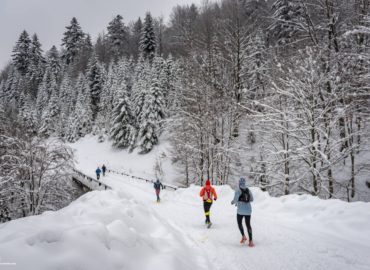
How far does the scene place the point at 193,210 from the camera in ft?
37.2

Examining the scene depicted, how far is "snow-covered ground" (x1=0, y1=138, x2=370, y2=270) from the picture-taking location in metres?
3.63

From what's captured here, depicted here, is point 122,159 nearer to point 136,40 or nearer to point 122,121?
point 122,121

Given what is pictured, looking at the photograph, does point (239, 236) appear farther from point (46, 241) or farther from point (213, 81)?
point (213, 81)

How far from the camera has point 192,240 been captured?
22.7 ft

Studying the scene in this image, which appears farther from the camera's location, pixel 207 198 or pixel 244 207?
pixel 207 198

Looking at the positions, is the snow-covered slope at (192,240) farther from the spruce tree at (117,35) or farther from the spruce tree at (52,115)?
the spruce tree at (117,35)

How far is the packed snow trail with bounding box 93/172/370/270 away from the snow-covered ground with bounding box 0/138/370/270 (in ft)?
0.06

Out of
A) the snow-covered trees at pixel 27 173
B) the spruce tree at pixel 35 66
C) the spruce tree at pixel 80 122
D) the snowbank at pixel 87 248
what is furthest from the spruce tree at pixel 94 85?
the snowbank at pixel 87 248

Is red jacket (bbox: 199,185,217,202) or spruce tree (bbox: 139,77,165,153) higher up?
spruce tree (bbox: 139,77,165,153)

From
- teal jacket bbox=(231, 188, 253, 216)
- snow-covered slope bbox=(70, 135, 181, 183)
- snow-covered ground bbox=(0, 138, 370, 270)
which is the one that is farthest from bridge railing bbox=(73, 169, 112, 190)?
teal jacket bbox=(231, 188, 253, 216)

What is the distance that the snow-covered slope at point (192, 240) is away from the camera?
364 centimetres

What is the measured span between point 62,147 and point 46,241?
1705cm

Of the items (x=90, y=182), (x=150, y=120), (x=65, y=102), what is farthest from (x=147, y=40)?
(x=90, y=182)

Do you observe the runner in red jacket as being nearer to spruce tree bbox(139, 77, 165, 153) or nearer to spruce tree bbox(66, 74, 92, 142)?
spruce tree bbox(139, 77, 165, 153)
